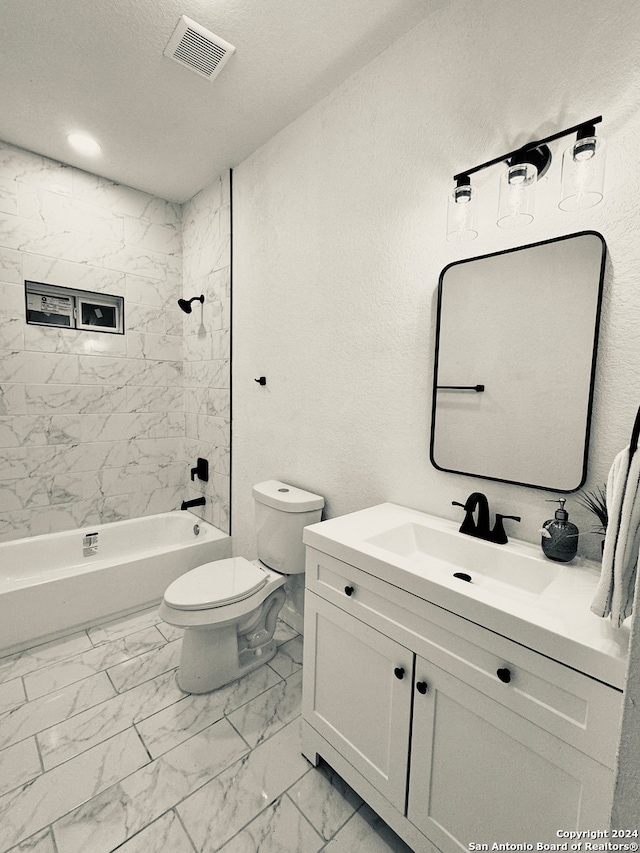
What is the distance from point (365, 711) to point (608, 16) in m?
2.12

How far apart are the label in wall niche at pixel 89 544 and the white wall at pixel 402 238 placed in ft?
3.63

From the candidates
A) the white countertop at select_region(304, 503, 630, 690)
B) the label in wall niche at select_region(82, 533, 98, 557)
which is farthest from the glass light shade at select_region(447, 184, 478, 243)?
the label in wall niche at select_region(82, 533, 98, 557)

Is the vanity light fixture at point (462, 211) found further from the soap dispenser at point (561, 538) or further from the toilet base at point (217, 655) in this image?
the toilet base at point (217, 655)

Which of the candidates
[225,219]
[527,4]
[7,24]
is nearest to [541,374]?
[527,4]

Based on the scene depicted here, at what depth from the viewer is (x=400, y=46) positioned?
1531 millimetres

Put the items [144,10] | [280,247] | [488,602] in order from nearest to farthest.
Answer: [488,602]
[144,10]
[280,247]

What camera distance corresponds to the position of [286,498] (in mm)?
1887

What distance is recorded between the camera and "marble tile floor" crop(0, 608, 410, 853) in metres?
1.16

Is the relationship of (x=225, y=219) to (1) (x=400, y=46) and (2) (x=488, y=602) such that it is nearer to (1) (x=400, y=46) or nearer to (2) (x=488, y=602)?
(1) (x=400, y=46)

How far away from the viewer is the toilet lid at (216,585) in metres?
1.64

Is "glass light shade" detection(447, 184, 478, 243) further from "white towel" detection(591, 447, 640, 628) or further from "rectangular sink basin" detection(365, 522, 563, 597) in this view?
"rectangular sink basin" detection(365, 522, 563, 597)

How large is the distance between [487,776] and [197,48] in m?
2.66

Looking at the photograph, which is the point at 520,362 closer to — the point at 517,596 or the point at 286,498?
the point at 517,596

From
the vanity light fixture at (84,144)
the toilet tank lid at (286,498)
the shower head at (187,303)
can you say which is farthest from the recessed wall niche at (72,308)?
the toilet tank lid at (286,498)
